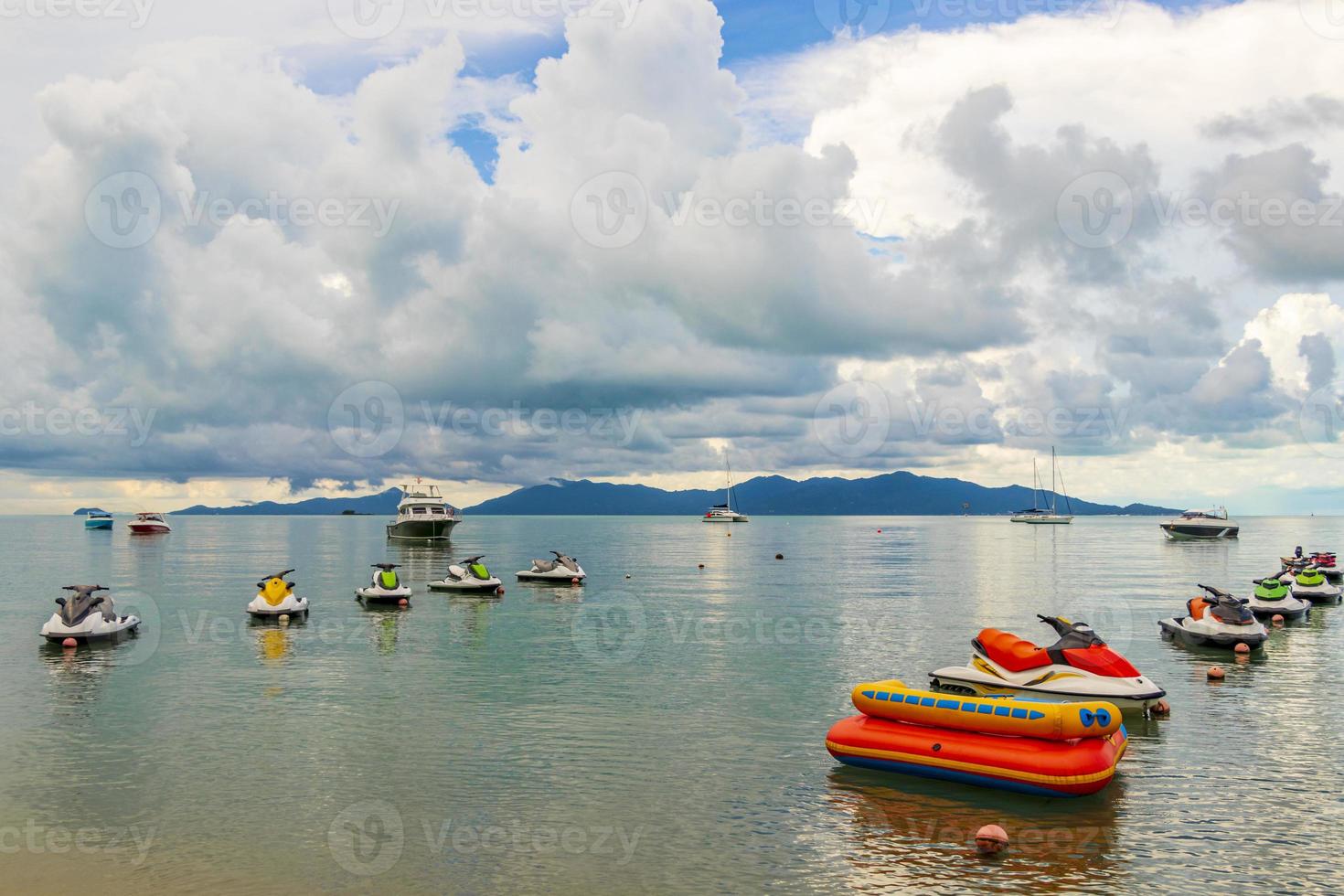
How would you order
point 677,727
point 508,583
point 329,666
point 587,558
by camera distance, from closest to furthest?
point 677,727 → point 329,666 → point 508,583 → point 587,558

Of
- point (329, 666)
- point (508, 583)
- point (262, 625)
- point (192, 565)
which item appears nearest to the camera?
point (329, 666)

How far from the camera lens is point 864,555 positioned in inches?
5148

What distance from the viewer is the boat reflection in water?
17.0 m

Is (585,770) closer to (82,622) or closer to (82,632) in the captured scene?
(82,632)

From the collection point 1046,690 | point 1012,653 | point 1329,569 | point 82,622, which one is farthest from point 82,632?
point 1329,569

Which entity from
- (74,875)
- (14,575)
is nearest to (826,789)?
(74,875)

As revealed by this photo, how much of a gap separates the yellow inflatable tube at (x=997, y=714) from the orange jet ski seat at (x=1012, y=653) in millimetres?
8015

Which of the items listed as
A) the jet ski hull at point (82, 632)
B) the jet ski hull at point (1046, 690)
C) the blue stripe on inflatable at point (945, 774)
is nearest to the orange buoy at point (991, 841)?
the blue stripe on inflatable at point (945, 774)

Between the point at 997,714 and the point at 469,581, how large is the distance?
5076cm

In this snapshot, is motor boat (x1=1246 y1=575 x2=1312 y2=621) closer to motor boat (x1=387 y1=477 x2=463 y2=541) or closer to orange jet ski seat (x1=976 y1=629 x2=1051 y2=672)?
orange jet ski seat (x1=976 y1=629 x2=1051 y2=672)

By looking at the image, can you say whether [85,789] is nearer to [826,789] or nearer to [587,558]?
[826,789]

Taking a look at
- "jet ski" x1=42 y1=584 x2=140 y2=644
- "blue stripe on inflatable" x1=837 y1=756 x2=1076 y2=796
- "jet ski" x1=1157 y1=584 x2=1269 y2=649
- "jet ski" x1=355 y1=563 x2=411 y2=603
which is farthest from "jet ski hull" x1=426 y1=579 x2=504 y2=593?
"blue stripe on inflatable" x1=837 y1=756 x2=1076 y2=796

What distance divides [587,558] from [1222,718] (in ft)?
322

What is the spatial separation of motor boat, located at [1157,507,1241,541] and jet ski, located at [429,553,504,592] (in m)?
153
